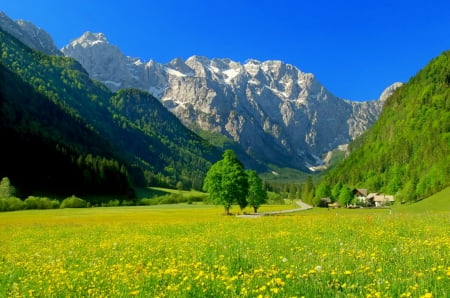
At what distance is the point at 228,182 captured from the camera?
255 ft

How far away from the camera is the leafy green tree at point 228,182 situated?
78.3 metres

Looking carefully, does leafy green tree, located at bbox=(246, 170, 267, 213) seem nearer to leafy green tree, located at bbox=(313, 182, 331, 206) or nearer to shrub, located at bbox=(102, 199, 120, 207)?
shrub, located at bbox=(102, 199, 120, 207)

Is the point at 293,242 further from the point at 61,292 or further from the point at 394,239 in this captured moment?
the point at 61,292

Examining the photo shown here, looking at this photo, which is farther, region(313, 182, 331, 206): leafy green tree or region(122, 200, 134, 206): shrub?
region(313, 182, 331, 206): leafy green tree

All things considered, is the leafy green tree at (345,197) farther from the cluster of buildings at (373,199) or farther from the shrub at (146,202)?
the shrub at (146,202)

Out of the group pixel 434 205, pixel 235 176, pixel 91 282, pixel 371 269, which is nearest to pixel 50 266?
pixel 91 282

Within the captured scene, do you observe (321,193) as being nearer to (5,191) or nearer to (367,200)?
(367,200)

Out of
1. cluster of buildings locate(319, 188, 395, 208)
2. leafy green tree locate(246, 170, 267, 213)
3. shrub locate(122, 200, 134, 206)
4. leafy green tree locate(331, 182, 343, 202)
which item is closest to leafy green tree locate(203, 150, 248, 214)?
leafy green tree locate(246, 170, 267, 213)

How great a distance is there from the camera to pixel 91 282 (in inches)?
436

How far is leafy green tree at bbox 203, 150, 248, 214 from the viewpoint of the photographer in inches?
3083

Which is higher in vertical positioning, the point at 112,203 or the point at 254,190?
the point at 254,190

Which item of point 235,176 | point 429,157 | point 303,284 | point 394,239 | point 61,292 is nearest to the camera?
point 303,284

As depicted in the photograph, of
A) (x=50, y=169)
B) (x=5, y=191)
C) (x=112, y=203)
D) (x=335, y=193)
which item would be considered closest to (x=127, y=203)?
(x=112, y=203)

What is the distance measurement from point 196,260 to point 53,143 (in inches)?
7928
